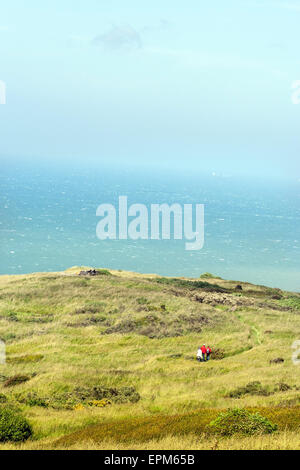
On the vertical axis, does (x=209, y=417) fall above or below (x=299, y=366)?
above

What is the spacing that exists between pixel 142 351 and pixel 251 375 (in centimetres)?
785

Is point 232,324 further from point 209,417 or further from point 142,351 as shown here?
point 209,417

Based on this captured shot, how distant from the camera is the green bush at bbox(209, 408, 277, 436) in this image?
14906mm

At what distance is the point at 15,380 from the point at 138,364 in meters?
7.14

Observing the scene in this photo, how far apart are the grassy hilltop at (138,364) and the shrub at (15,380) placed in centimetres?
6

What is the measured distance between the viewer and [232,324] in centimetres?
4203

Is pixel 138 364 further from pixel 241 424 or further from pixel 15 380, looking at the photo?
pixel 241 424

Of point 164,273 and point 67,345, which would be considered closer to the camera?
point 67,345

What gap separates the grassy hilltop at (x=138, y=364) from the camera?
Answer: 16.0 meters

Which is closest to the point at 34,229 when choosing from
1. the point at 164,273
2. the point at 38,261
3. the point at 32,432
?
the point at 38,261
